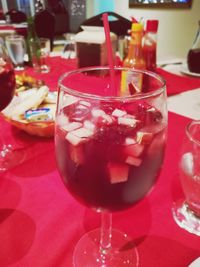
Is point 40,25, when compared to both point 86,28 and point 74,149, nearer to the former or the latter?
point 86,28

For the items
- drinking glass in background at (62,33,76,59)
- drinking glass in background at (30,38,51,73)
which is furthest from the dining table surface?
drinking glass in background at (62,33,76,59)

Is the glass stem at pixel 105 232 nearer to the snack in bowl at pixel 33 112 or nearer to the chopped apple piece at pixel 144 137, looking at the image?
the chopped apple piece at pixel 144 137

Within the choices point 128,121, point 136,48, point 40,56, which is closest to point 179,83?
point 136,48

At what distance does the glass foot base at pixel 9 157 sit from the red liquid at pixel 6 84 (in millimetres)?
118

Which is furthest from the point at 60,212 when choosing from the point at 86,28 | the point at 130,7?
the point at 130,7

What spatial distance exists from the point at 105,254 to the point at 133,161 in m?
0.21

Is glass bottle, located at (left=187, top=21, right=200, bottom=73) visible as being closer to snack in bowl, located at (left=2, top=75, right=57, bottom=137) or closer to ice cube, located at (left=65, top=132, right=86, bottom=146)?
snack in bowl, located at (left=2, top=75, right=57, bottom=137)

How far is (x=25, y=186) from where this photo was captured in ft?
2.05

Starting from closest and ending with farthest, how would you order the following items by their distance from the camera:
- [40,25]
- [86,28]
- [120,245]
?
[120,245]
[86,28]
[40,25]

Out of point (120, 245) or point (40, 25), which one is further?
point (40, 25)

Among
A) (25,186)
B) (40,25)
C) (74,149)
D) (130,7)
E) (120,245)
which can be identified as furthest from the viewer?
(130,7)

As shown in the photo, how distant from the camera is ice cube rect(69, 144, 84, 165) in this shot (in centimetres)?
40

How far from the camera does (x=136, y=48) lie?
1137 millimetres

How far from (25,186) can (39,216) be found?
0.10 metres
